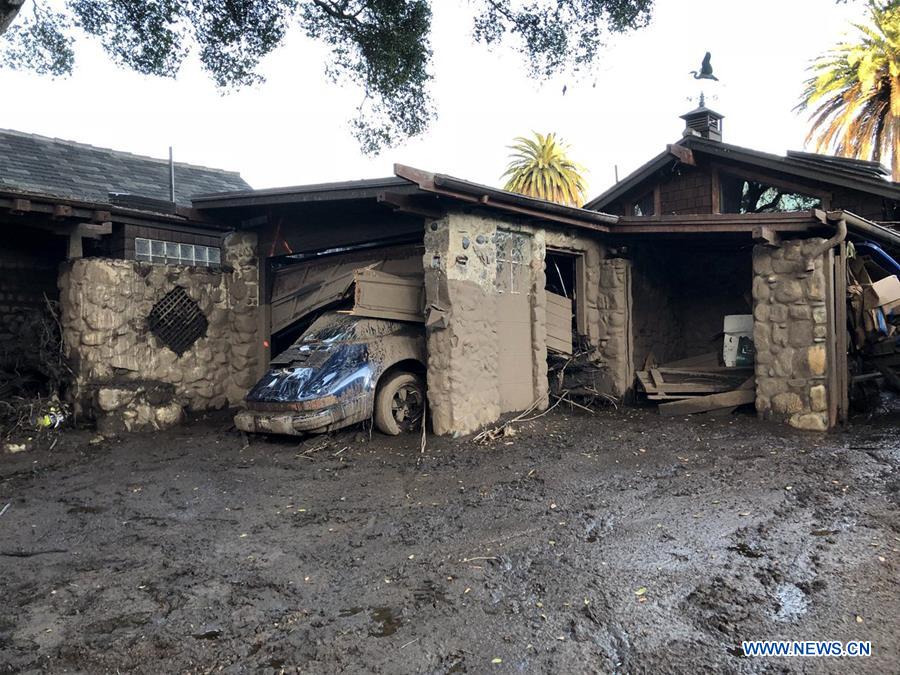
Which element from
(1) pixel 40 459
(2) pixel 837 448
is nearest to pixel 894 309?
(2) pixel 837 448

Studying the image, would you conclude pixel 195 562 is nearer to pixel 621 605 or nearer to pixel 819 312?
pixel 621 605

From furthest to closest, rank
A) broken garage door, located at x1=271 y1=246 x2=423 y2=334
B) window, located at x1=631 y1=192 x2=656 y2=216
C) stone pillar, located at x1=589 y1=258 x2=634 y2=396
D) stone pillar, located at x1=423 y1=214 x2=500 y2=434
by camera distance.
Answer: window, located at x1=631 y1=192 x2=656 y2=216, stone pillar, located at x1=589 y1=258 x2=634 y2=396, broken garage door, located at x1=271 y1=246 x2=423 y2=334, stone pillar, located at x1=423 y1=214 x2=500 y2=434

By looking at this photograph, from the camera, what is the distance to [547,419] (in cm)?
757

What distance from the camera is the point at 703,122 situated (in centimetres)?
1330

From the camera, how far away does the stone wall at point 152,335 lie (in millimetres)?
7195

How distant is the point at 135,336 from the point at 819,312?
309 inches

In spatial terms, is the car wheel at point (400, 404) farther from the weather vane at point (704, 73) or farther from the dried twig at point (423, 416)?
the weather vane at point (704, 73)

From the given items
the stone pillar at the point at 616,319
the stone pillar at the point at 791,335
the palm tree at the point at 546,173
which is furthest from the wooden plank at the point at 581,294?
the palm tree at the point at 546,173

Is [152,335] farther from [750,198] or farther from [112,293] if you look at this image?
[750,198]

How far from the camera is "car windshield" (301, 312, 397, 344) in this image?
687 cm

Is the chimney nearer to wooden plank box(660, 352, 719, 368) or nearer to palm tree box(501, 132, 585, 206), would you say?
wooden plank box(660, 352, 719, 368)

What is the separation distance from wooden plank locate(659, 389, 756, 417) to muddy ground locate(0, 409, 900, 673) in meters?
1.08

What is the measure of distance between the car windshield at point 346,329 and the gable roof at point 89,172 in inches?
178

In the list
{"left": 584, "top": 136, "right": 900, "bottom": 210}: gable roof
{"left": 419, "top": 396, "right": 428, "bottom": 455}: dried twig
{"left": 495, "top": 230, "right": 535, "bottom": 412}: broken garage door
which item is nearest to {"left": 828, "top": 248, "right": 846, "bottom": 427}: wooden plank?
{"left": 495, "top": 230, "right": 535, "bottom": 412}: broken garage door
